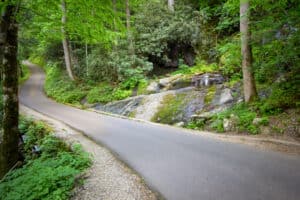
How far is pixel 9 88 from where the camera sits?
22.7 feet

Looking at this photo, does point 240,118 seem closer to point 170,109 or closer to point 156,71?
point 170,109

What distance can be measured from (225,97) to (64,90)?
47.1 feet

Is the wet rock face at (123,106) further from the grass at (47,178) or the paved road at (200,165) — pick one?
the grass at (47,178)

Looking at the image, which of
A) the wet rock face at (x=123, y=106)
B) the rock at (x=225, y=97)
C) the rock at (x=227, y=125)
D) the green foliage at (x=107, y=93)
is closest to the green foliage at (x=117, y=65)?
the green foliage at (x=107, y=93)

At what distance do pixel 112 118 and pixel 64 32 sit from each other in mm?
6782

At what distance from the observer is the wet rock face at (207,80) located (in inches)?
582

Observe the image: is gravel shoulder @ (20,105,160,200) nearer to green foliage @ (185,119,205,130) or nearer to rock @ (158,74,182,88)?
green foliage @ (185,119,205,130)

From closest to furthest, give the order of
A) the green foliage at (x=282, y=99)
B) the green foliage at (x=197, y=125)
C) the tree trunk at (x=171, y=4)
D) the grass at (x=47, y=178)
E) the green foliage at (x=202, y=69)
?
the grass at (x=47, y=178)
the green foliage at (x=282, y=99)
the green foliage at (x=197, y=125)
the green foliage at (x=202, y=69)
the tree trunk at (x=171, y=4)

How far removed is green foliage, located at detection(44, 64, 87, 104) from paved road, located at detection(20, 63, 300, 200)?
9603 mm

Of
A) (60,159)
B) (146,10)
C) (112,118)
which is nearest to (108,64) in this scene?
(146,10)

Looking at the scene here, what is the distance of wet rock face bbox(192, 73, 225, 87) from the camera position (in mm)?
14773

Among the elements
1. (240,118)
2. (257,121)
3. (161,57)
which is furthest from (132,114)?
(161,57)

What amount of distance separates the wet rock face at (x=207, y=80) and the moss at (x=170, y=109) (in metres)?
1.83

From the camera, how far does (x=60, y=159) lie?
7.00m
